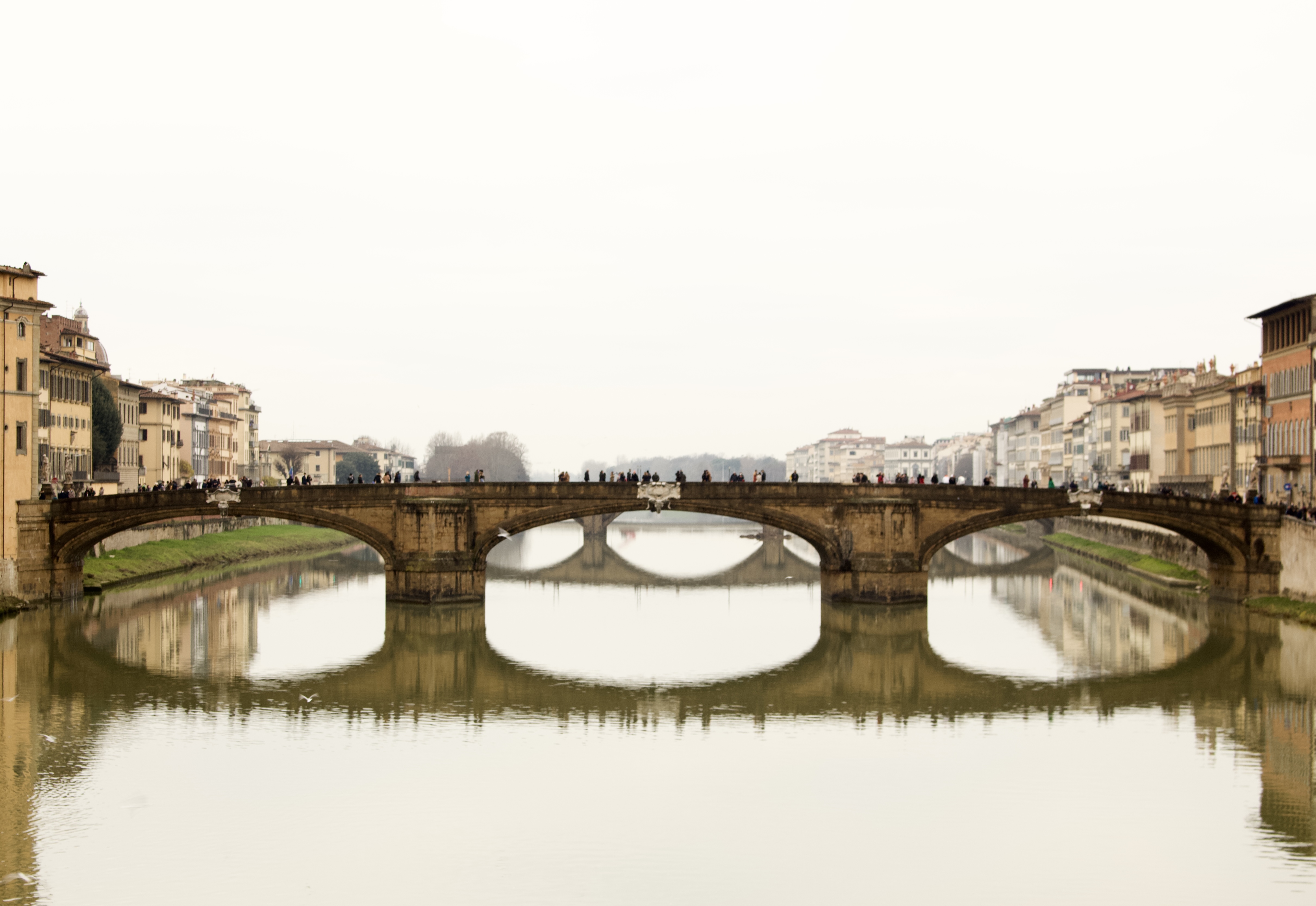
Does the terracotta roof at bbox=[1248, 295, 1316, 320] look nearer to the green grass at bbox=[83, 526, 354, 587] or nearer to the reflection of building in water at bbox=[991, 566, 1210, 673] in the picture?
the reflection of building in water at bbox=[991, 566, 1210, 673]

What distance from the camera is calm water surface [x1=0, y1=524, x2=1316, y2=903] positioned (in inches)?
740

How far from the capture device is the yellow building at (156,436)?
78500 millimetres

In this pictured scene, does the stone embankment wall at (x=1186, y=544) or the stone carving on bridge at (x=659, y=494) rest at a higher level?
the stone carving on bridge at (x=659, y=494)

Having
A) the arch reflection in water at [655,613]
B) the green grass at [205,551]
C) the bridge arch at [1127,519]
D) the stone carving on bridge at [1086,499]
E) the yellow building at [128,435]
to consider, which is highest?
the yellow building at [128,435]

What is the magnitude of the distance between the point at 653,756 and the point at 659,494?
23.4 m

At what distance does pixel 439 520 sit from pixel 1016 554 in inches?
1807

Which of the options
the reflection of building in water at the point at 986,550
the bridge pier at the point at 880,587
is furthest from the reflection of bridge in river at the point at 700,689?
the reflection of building in water at the point at 986,550

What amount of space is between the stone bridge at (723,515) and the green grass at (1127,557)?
6966mm

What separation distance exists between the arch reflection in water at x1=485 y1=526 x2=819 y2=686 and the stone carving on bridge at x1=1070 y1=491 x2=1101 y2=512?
34.4 feet

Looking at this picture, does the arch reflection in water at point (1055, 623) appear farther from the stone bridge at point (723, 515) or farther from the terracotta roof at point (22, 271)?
the terracotta roof at point (22, 271)

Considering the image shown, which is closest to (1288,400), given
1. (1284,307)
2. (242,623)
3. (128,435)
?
(1284,307)

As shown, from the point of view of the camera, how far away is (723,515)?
160ft

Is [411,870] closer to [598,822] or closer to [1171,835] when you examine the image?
[598,822]

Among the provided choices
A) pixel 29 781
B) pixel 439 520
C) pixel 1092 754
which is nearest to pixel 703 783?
pixel 1092 754
